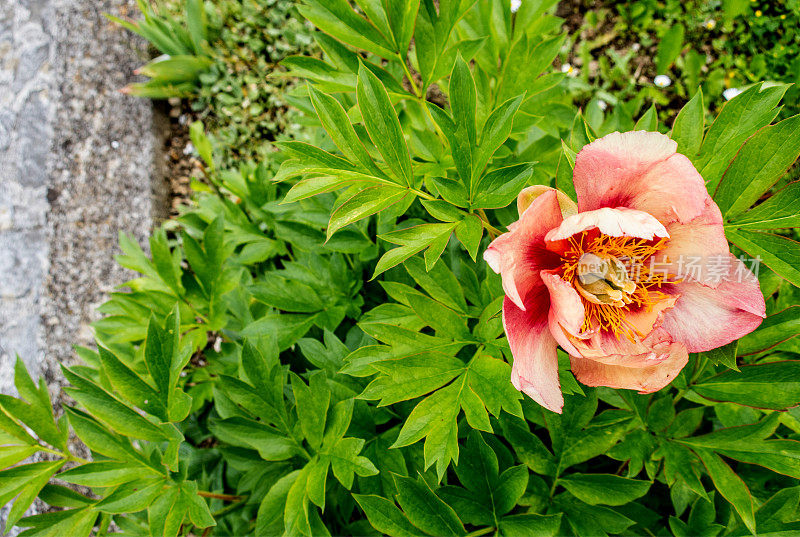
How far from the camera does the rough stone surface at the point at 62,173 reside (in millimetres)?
1992

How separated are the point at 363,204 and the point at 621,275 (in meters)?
0.39

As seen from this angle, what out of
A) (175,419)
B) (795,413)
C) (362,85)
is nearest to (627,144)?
(362,85)

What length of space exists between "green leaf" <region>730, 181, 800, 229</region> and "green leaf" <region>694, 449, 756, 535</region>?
393 mm

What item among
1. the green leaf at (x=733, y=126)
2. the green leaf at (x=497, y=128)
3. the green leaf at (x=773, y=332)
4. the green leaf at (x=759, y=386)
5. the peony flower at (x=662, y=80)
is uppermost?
the green leaf at (x=497, y=128)

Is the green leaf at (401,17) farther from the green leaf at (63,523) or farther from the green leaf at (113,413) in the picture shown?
the green leaf at (63,523)

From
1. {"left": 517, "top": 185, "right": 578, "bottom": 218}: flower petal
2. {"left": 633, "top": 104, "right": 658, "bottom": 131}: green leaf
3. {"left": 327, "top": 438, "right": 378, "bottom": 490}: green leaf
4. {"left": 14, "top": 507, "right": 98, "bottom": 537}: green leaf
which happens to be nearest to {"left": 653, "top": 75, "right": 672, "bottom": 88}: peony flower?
{"left": 633, "top": 104, "right": 658, "bottom": 131}: green leaf

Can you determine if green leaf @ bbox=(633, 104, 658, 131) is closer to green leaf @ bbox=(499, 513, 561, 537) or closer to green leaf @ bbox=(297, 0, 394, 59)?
green leaf @ bbox=(297, 0, 394, 59)

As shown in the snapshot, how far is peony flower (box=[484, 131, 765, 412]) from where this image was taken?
676mm

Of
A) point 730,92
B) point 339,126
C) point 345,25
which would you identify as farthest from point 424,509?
point 730,92

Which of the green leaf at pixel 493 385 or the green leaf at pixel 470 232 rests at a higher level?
the green leaf at pixel 470 232

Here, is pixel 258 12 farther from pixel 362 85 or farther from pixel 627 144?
pixel 627 144

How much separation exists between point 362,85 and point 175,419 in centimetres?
66

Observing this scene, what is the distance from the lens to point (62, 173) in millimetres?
2129

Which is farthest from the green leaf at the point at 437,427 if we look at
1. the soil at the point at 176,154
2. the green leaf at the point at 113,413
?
the soil at the point at 176,154
